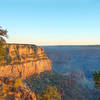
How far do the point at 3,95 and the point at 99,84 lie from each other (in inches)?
906

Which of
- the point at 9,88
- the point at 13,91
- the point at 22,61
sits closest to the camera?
the point at 13,91

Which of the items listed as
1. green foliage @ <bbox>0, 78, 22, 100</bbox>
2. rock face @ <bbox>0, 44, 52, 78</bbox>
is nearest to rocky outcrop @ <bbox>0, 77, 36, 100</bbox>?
green foliage @ <bbox>0, 78, 22, 100</bbox>

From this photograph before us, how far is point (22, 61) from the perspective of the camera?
2995 inches

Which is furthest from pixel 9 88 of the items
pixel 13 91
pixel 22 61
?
pixel 22 61

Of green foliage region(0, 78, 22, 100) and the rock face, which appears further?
the rock face

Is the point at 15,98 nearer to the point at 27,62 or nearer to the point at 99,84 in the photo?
the point at 99,84

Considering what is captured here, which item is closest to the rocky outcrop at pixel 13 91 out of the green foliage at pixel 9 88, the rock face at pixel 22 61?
the green foliage at pixel 9 88

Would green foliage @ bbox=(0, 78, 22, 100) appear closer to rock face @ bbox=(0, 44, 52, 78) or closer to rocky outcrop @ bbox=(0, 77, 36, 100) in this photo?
rocky outcrop @ bbox=(0, 77, 36, 100)

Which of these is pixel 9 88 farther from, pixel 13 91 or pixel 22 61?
pixel 22 61

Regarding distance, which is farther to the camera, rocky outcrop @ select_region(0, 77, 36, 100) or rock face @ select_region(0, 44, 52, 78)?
rock face @ select_region(0, 44, 52, 78)

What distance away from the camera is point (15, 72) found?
68688mm

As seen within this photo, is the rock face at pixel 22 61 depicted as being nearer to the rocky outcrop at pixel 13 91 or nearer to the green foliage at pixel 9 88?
the green foliage at pixel 9 88

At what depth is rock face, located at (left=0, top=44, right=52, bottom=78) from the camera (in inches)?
2596

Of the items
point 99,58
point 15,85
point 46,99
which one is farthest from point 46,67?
point 99,58
